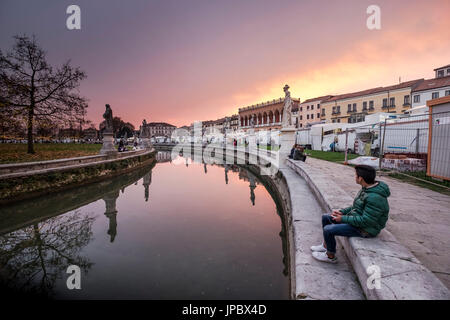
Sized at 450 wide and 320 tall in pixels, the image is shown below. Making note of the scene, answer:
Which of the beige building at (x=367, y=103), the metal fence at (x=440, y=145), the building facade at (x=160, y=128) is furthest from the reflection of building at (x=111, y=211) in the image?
the building facade at (x=160, y=128)

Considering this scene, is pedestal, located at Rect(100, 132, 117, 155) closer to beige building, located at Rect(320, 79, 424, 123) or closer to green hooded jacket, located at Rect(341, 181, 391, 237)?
green hooded jacket, located at Rect(341, 181, 391, 237)

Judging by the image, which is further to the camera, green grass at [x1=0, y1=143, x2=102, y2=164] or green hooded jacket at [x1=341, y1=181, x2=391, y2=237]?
green grass at [x1=0, y1=143, x2=102, y2=164]

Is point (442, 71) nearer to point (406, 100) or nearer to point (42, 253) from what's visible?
point (406, 100)

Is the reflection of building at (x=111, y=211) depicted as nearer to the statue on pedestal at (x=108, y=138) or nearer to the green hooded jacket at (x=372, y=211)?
the green hooded jacket at (x=372, y=211)

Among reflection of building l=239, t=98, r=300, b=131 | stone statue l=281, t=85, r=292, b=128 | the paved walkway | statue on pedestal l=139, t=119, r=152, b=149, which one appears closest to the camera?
the paved walkway

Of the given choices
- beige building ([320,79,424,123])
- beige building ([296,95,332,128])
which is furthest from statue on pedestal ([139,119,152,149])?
beige building ([296,95,332,128])

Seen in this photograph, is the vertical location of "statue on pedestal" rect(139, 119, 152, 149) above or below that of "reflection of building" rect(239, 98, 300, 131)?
below

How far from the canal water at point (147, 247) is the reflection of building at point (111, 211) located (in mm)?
29

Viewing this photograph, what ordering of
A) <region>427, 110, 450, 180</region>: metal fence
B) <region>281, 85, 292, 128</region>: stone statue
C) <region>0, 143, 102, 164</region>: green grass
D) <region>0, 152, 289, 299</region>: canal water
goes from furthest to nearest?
<region>281, 85, 292, 128</region>: stone statue, <region>0, 143, 102, 164</region>: green grass, <region>427, 110, 450, 180</region>: metal fence, <region>0, 152, 289, 299</region>: canal water

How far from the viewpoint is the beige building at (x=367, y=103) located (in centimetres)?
3085

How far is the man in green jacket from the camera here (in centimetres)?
204

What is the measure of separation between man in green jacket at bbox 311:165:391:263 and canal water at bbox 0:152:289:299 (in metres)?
1.01

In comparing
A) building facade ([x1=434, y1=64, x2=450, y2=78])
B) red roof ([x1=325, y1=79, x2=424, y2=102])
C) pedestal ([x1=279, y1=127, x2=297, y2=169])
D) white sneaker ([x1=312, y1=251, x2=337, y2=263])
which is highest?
building facade ([x1=434, y1=64, x2=450, y2=78])

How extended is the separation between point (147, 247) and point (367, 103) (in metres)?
42.8
